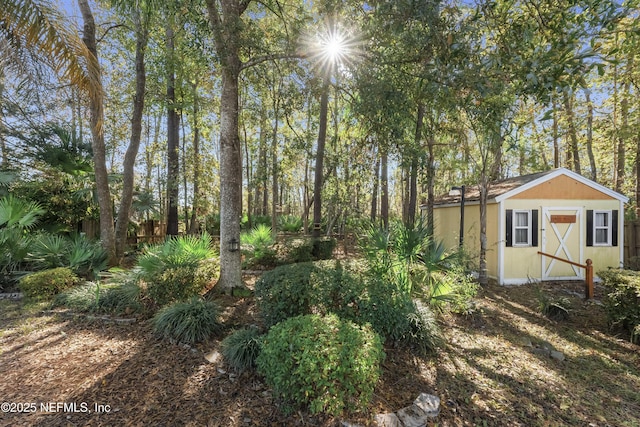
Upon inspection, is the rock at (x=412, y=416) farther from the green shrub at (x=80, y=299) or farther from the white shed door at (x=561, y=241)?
the white shed door at (x=561, y=241)

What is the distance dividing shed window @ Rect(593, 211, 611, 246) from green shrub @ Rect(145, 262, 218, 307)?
10.6m

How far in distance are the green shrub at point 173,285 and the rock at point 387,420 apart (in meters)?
3.26

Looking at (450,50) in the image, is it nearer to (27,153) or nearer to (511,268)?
(511,268)

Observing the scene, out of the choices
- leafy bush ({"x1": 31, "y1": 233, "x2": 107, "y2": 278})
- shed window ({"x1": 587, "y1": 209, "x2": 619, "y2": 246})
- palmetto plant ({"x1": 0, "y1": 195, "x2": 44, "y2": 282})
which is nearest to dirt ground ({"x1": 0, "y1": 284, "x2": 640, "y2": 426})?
leafy bush ({"x1": 31, "y1": 233, "x2": 107, "y2": 278})

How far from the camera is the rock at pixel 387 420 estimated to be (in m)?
2.34

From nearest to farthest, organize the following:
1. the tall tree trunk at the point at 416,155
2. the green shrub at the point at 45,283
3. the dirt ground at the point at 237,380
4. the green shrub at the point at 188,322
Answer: the dirt ground at the point at 237,380
the green shrub at the point at 188,322
the tall tree trunk at the point at 416,155
the green shrub at the point at 45,283

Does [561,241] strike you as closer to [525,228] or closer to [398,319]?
[525,228]

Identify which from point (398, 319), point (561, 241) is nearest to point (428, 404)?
point (398, 319)

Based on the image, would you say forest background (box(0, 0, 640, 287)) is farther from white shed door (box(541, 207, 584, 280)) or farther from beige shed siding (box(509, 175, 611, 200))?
white shed door (box(541, 207, 584, 280))

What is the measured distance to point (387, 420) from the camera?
2.37 meters

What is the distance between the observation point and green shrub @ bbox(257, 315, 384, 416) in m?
2.21

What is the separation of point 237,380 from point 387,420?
142cm

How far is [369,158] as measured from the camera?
754 centimetres

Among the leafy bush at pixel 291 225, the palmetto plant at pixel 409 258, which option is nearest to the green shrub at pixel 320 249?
the palmetto plant at pixel 409 258
